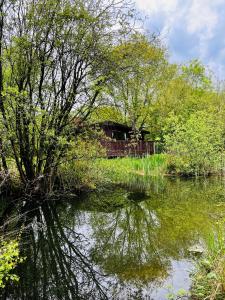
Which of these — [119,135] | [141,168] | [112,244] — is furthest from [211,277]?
[119,135]

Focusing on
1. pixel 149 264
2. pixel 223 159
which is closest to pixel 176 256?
pixel 149 264

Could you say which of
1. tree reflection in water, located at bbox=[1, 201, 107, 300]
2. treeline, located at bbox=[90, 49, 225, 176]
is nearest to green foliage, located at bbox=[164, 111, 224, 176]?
treeline, located at bbox=[90, 49, 225, 176]

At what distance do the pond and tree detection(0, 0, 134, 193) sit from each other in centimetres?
200

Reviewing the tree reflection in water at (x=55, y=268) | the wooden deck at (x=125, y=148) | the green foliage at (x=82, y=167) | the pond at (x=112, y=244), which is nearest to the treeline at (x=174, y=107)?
Answer: the green foliage at (x=82, y=167)

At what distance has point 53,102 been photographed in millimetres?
11438

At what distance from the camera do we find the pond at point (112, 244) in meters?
5.28

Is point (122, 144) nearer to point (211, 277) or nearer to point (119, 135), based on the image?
point (119, 135)

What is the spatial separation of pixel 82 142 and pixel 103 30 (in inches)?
165

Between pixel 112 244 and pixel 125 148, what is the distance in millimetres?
22403

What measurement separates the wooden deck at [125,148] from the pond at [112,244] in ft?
46.6

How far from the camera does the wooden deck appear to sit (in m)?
27.3

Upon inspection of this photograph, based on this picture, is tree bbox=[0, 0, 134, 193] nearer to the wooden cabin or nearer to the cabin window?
the wooden cabin

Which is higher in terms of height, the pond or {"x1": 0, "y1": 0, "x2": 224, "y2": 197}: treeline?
{"x1": 0, "y1": 0, "x2": 224, "y2": 197}: treeline

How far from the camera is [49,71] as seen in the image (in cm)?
1158
